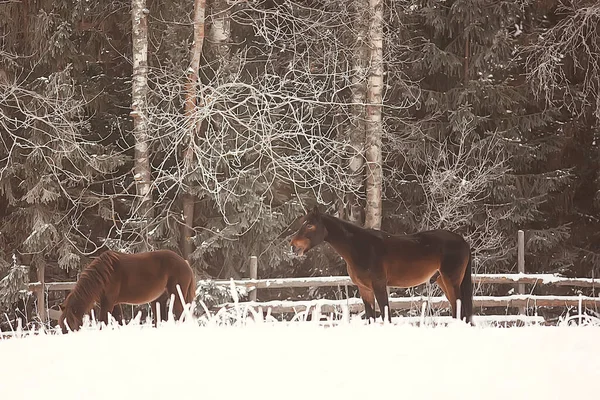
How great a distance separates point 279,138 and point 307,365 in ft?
38.0

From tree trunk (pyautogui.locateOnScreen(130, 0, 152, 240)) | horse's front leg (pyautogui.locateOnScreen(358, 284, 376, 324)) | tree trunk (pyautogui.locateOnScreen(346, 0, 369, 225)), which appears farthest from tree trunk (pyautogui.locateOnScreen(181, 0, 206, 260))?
horse's front leg (pyautogui.locateOnScreen(358, 284, 376, 324))

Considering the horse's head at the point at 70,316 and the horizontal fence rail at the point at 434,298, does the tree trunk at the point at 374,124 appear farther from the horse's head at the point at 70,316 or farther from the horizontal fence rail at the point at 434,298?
the horse's head at the point at 70,316

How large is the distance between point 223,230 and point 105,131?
320 cm

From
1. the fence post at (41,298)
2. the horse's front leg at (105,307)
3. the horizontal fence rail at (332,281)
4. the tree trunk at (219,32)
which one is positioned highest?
the tree trunk at (219,32)

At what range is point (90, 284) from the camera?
6.89 metres

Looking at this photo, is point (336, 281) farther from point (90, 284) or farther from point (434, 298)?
point (90, 284)

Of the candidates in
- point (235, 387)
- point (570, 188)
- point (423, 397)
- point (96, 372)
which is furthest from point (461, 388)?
point (570, 188)

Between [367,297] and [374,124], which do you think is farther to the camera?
[374,124]

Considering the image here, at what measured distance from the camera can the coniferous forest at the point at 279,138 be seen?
12.2m

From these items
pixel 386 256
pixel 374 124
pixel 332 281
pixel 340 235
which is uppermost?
pixel 374 124

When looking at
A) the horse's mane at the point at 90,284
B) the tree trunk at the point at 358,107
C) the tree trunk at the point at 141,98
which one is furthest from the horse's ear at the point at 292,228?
the horse's mane at the point at 90,284

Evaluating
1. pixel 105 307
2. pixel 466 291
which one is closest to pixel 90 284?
pixel 105 307

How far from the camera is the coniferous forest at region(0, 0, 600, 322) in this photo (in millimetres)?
12242

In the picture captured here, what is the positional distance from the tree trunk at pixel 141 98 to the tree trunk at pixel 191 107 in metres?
0.65
